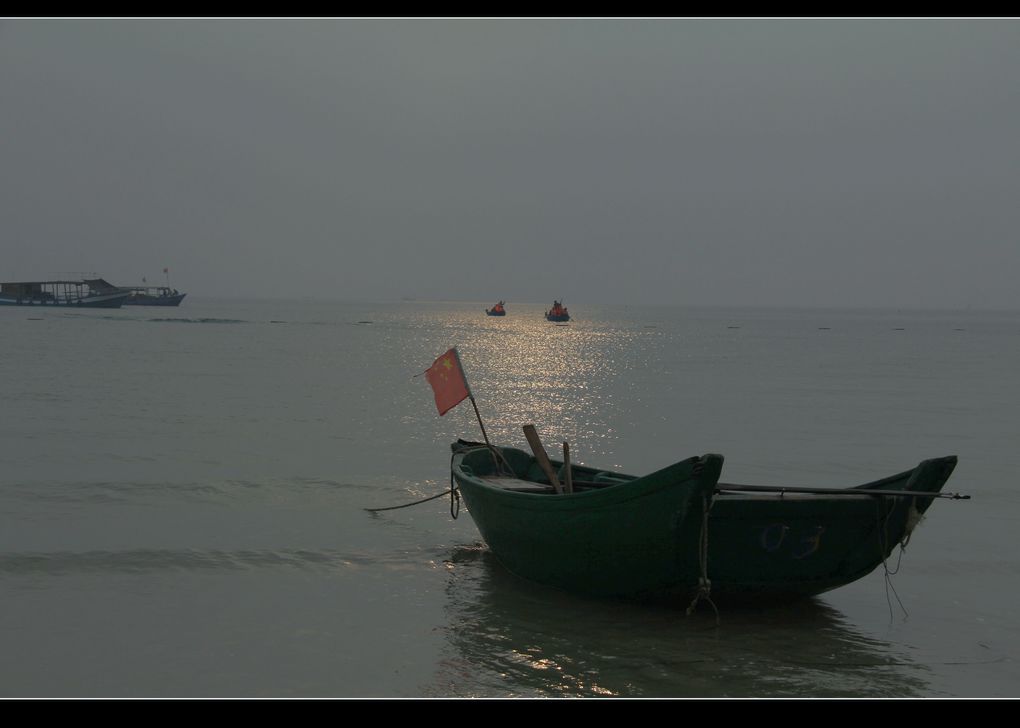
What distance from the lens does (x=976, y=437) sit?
77.5 feet

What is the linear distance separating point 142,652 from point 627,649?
435 centimetres

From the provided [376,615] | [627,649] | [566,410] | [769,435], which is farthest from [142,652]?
[566,410]

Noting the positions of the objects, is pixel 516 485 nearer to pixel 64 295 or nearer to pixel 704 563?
pixel 704 563

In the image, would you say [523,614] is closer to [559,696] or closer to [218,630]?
[559,696]

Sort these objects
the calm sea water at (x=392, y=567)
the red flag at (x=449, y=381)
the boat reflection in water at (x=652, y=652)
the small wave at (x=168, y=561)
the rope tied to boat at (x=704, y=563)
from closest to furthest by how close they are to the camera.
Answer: the boat reflection in water at (x=652, y=652), the calm sea water at (x=392, y=567), the rope tied to boat at (x=704, y=563), the small wave at (x=168, y=561), the red flag at (x=449, y=381)

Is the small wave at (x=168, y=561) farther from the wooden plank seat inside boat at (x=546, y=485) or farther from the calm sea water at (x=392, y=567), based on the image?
the wooden plank seat inside boat at (x=546, y=485)

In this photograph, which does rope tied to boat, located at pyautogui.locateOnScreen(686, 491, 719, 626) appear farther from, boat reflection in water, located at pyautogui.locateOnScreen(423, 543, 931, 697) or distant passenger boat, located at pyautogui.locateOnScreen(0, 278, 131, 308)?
distant passenger boat, located at pyautogui.locateOnScreen(0, 278, 131, 308)

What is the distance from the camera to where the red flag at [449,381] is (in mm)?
12383

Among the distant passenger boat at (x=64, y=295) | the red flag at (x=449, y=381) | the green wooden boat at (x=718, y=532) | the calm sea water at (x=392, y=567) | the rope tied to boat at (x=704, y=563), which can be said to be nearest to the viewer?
the calm sea water at (x=392, y=567)

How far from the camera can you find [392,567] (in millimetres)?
10711

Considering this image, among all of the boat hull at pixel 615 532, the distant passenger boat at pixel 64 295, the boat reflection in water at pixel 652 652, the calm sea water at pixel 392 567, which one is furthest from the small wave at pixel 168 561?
the distant passenger boat at pixel 64 295

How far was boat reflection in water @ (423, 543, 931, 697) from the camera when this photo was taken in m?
7.21

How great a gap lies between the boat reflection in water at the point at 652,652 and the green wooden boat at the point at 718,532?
32 centimetres

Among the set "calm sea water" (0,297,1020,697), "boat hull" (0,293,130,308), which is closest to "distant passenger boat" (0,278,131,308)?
"boat hull" (0,293,130,308)
